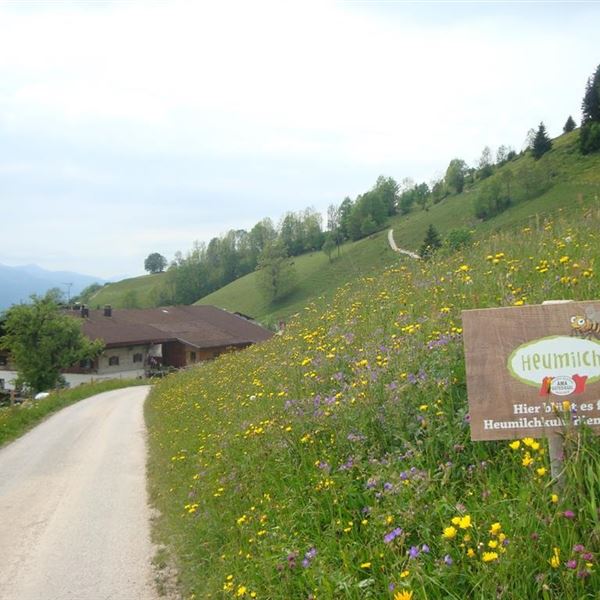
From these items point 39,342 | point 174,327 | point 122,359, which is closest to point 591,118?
point 174,327

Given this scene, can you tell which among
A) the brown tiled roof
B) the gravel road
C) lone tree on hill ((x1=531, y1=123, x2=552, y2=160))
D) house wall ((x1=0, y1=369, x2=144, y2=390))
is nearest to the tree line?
lone tree on hill ((x1=531, y1=123, x2=552, y2=160))

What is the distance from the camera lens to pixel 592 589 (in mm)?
2430

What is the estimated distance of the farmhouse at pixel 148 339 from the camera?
194ft

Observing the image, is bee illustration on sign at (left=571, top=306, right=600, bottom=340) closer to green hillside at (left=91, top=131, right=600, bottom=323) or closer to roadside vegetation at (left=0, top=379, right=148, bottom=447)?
roadside vegetation at (left=0, top=379, right=148, bottom=447)

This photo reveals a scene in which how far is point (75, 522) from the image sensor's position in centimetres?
757

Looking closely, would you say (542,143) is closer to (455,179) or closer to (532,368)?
(455,179)

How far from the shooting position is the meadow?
9.10ft

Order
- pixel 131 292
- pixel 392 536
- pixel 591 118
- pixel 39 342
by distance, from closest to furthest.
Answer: pixel 392 536 → pixel 39 342 → pixel 591 118 → pixel 131 292

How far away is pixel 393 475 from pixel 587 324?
1.50m

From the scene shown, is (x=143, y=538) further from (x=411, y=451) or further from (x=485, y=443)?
(x=485, y=443)

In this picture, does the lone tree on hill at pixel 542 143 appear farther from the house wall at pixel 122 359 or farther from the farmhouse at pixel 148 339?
the house wall at pixel 122 359

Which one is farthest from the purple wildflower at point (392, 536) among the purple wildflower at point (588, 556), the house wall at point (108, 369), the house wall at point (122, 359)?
the house wall at point (122, 359)

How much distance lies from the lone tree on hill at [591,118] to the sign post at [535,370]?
283 feet

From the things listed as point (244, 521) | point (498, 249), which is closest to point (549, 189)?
point (498, 249)
